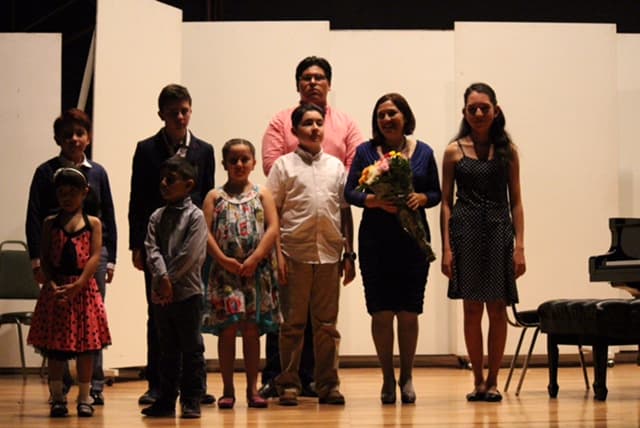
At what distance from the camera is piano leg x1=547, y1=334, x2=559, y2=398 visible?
532 cm

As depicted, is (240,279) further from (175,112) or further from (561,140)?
(561,140)

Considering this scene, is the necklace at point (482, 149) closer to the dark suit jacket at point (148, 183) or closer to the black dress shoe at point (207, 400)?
the dark suit jacket at point (148, 183)

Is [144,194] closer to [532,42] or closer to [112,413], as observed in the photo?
[112,413]

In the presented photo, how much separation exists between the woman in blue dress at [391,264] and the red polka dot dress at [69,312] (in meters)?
1.23

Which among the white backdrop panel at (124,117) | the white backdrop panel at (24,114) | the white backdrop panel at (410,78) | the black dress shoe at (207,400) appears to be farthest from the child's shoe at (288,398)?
the white backdrop panel at (410,78)

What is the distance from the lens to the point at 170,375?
439cm

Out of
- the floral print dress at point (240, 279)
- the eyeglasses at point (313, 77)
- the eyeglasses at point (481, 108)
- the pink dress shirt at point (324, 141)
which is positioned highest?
the eyeglasses at point (313, 77)

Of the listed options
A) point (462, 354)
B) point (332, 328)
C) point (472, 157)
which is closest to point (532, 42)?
point (462, 354)

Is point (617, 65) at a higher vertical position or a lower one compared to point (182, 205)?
higher

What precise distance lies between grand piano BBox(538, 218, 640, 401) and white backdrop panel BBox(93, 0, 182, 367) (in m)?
2.68

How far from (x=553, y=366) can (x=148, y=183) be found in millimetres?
2235

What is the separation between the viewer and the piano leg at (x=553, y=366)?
532 cm

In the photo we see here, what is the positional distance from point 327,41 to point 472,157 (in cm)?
277

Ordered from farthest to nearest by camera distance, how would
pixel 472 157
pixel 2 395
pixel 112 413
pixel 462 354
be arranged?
pixel 462 354 < pixel 2 395 < pixel 472 157 < pixel 112 413
